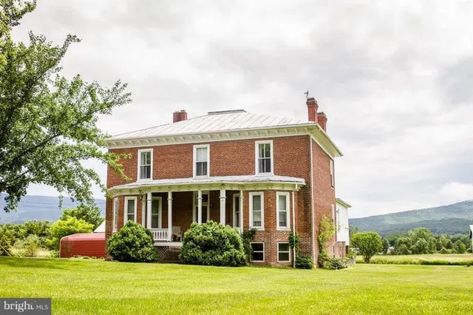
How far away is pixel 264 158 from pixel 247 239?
5.43 metres

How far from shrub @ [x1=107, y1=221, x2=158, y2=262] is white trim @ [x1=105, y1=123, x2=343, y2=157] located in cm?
752

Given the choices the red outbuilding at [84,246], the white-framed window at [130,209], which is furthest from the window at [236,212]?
the red outbuilding at [84,246]

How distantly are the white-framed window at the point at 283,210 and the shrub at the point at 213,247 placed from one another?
3173mm

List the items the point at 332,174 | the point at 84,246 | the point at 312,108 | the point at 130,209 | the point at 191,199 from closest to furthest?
the point at 191,199 < the point at 130,209 < the point at 312,108 < the point at 332,174 < the point at 84,246

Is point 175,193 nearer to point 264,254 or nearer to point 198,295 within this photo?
point 264,254

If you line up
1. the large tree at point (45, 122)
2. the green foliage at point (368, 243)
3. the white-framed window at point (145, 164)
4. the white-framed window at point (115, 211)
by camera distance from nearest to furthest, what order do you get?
the large tree at point (45, 122) < the white-framed window at point (115, 211) < the white-framed window at point (145, 164) < the green foliage at point (368, 243)

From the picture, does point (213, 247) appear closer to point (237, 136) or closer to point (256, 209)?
point (256, 209)

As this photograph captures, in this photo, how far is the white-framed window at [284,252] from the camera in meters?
30.6

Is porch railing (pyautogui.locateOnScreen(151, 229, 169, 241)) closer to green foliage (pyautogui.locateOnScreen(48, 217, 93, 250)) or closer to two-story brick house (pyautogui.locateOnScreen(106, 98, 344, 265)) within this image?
two-story brick house (pyautogui.locateOnScreen(106, 98, 344, 265))

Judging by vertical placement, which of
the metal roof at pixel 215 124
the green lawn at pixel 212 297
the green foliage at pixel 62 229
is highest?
the metal roof at pixel 215 124

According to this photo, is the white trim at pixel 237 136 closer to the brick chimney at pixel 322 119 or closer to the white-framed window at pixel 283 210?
the brick chimney at pixel 322 119

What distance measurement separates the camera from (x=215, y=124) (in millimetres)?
36000

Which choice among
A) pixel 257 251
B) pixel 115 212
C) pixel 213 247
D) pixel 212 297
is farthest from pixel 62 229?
pixel 212 297

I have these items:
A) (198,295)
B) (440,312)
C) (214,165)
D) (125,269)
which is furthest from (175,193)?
(440,312)
